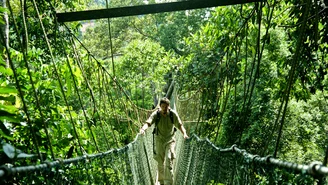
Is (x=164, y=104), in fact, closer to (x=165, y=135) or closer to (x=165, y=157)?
(x=165, y=135)

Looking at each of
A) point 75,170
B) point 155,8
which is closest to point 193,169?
point 155,8

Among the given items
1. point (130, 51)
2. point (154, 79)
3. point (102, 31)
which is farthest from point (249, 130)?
point (102, 31)

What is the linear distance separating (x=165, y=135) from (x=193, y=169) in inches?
16.0

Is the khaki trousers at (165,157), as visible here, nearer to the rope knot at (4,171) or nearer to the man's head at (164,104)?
the man's head at (164,104)

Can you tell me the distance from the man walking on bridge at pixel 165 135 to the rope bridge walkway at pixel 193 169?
0.17 meters

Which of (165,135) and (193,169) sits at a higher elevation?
(165,135)

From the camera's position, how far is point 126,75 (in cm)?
952

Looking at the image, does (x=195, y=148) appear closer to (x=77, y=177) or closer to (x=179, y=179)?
(x=179, y=179)

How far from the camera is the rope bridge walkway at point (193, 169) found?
0.86 metres

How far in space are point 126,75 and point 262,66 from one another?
13.9ft

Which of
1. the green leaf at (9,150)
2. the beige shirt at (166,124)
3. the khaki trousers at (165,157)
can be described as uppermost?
the green leaf at (9,150)

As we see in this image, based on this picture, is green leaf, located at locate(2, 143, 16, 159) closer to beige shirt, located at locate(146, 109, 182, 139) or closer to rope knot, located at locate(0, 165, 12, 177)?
rope knot, located at locate(0, 165, 12, 177)

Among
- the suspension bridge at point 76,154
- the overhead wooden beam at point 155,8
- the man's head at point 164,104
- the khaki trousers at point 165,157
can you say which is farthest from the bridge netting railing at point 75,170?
the overhead wooden beam at point 155,8

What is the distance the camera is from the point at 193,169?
308 centimetres
